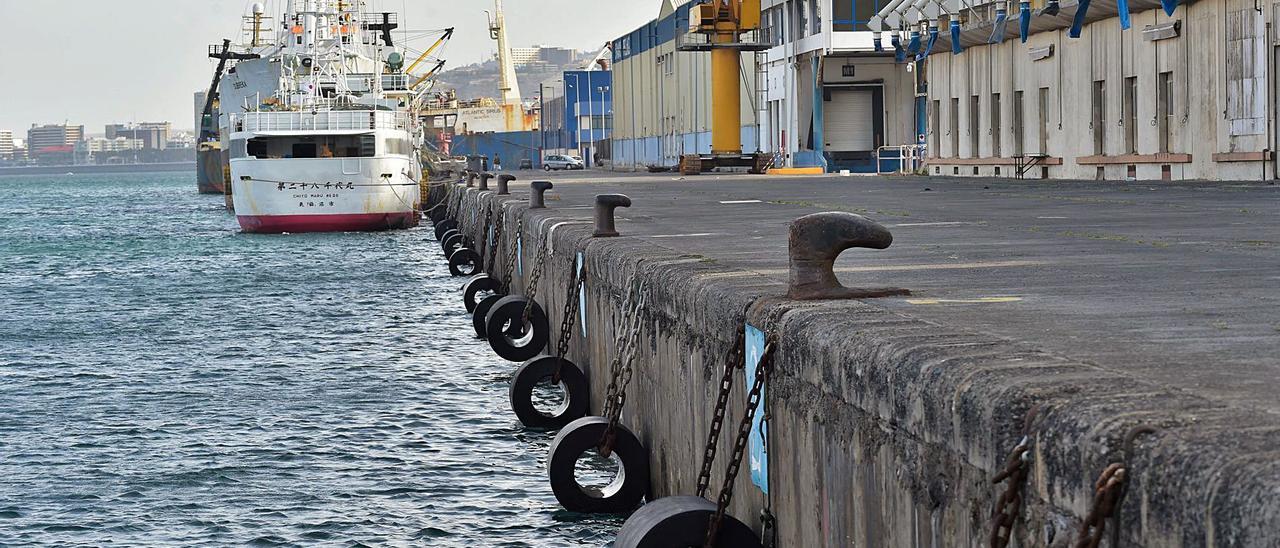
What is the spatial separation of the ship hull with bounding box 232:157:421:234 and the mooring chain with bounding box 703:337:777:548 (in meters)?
48.3

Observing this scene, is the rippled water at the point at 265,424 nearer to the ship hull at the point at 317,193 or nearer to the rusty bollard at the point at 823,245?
the rusty bollard at the point at 823,245

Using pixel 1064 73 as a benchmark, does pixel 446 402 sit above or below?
below

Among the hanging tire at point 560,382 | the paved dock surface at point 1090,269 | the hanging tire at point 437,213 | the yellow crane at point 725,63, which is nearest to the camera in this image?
the paved dock surface at point 1090,269

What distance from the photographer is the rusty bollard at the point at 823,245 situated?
19.7ft

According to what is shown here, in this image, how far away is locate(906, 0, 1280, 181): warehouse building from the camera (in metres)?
27.4

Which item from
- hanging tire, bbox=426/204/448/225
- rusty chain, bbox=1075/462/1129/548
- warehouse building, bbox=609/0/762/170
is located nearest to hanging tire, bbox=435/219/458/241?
hanging tire, bbox=426/204/448/225

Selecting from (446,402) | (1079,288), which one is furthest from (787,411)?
(446,402)

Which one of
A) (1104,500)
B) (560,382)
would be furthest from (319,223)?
(1104,500)

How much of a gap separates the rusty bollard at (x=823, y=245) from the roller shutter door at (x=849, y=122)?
54414 millimetres

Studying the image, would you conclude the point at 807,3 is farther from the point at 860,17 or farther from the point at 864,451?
the point at 864,451

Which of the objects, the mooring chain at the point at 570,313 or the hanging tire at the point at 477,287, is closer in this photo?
the mooring chain at the point at 570,313

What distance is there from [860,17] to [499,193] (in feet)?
105

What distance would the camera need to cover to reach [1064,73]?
118 feet

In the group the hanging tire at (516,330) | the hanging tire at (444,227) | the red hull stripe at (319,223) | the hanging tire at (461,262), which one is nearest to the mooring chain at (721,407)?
the hanging tire at (516,330)
